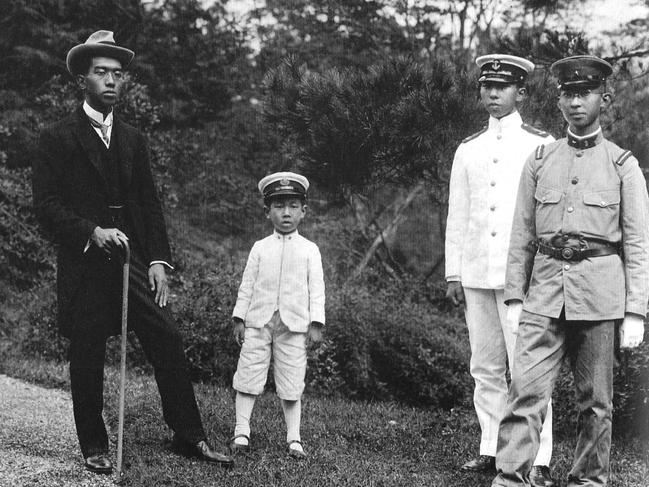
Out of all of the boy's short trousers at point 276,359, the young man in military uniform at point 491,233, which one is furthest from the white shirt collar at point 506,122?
the boy's short trousers at point 276,359

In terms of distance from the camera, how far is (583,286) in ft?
12.7

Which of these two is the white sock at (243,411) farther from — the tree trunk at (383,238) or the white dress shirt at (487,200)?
the tree trunk at (383,238)

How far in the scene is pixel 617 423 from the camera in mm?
6227

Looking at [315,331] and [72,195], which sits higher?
[72,195]

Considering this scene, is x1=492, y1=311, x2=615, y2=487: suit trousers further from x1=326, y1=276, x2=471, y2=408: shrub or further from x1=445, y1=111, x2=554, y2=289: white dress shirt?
x1=326, y1=276, x2=471, y2=408: shrub

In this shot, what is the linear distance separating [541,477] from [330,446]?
1.40 metres

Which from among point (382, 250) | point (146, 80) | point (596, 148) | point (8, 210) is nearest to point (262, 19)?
point (146, 80)

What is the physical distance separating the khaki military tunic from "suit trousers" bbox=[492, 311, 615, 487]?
0.10 meters

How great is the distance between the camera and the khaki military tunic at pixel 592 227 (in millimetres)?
3873

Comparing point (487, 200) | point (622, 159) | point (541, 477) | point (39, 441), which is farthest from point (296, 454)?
point (622, 159)

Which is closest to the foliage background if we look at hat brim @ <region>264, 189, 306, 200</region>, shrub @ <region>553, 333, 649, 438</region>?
shrub @ <region>553, 333, 649, 438</region>

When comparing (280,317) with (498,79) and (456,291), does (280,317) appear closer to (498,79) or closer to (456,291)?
(456,291)

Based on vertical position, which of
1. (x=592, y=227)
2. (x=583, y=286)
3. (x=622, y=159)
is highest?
(x=622, y=159)

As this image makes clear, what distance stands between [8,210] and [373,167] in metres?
5.82
